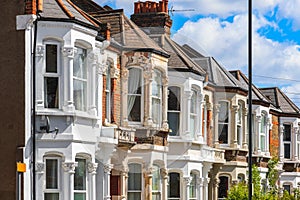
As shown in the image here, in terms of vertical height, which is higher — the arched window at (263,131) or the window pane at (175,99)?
the window pane at (175,99)

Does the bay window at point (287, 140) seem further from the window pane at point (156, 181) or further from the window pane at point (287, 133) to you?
the window pane at point (156, 181)

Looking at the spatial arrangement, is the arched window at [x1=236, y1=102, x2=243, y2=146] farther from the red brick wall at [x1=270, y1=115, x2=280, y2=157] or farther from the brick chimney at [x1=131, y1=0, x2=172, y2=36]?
the red brick wall at [x1=270, y1=115, x2=280, y2=157]

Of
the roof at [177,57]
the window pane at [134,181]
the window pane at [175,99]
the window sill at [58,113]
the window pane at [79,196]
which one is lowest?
the window pane at [79,196]

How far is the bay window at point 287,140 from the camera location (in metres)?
35.1

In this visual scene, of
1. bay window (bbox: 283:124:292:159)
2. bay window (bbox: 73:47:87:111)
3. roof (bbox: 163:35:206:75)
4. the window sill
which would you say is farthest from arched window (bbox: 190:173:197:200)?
bay window (bbox: 283:124:292:159)

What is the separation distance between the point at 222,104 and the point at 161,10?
10.4 meters

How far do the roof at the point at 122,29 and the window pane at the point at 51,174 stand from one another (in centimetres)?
297

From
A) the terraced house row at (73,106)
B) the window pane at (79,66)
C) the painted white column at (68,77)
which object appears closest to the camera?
the terraced house row at (73,106)

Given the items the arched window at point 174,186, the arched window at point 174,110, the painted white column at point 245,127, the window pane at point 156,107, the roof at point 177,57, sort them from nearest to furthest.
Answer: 1. the roof at point 177,57
2. the arched window at point 174,110
3. the window pane at point 156,107
4. the arched window at point 174,186
5. the painted white column at point 245,127

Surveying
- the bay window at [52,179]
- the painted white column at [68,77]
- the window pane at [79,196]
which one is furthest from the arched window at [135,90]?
the window pane at [79,196]

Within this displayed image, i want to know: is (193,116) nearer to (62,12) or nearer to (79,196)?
(79,196)

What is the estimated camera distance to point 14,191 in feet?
55.1

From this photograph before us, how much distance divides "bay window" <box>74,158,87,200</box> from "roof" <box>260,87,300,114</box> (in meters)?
18.9

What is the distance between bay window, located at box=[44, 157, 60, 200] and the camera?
1698 cm
